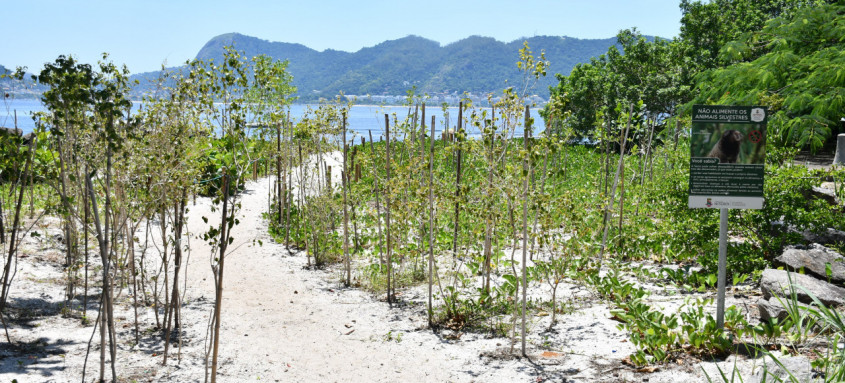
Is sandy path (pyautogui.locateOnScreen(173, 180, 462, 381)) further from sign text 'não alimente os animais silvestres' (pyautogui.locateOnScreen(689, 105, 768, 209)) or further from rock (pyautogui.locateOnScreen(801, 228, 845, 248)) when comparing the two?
rock (pyautogui.locateOnScreen(801, 228, 845, 248))

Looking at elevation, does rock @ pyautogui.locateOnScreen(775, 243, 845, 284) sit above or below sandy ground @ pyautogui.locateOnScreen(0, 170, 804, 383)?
above

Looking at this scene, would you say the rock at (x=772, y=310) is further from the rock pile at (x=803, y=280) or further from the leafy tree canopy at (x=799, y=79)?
the leafy tree canopy at (x=799, y=79)

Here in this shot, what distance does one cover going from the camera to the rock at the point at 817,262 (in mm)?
5238

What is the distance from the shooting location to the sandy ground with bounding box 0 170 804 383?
455 centimetres

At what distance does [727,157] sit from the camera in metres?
4.53

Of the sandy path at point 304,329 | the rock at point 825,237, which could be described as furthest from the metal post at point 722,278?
the rock at point 825,237

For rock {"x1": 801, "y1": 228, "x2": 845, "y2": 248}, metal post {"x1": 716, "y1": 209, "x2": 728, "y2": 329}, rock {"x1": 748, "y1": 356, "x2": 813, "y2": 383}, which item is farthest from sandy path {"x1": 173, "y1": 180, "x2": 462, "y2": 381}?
rock {"x1": 801, "y1": 228, "x2": 845, "y2": 248}

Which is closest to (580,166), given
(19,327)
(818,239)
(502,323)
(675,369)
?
(818,239)

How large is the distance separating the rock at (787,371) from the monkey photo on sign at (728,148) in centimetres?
153

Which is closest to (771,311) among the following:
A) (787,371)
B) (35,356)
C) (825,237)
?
(787,371)

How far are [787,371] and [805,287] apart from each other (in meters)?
1.70

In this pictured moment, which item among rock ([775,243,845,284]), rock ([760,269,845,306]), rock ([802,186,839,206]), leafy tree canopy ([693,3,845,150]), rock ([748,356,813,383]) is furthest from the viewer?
leafy tree canopy ([693,3,845,150])

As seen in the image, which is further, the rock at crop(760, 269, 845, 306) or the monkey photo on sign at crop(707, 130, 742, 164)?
the rock at crop(760, 269, 845, 306)

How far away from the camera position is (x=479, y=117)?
5.37 metres
